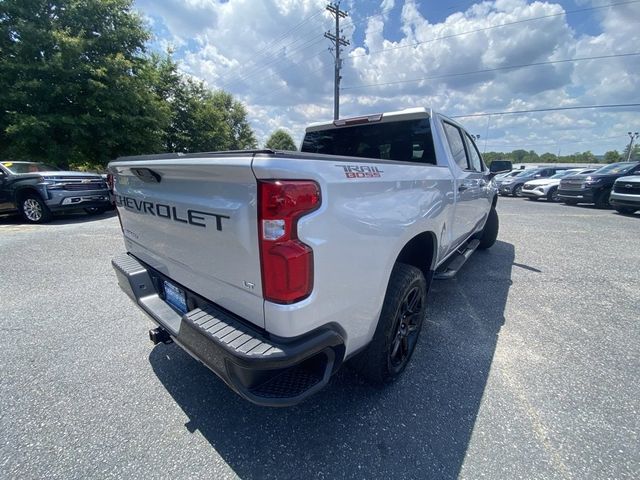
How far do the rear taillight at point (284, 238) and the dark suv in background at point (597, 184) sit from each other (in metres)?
14.8

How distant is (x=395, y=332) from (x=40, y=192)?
32.2ft

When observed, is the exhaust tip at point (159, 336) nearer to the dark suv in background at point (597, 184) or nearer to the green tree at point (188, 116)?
the dark suv in background at point (597, 184)

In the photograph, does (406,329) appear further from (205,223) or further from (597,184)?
(597,184)

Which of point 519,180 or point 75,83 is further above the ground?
point 75,83

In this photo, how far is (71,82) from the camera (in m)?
11.8

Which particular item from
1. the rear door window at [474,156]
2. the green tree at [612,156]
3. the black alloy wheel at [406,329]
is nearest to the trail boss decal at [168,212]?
the black alloy wheel at [406,329]

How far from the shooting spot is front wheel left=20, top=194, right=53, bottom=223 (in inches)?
313

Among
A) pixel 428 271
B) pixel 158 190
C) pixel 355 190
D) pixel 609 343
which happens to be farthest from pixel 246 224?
pixel 609 343

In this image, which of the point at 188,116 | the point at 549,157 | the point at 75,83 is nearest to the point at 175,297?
the point at 75,83

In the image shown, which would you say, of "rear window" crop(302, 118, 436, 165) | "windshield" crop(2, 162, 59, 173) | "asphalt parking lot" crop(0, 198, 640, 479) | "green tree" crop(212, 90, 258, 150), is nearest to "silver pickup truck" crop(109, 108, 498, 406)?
"asphalt parking lot" crop(0, 198, 640, 479)

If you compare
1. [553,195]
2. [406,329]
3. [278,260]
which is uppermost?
[278,260]

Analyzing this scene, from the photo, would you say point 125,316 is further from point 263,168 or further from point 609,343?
point 609,343

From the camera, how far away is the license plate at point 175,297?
6.66 feet

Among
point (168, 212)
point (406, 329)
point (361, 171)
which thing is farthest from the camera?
point (406, 329)
